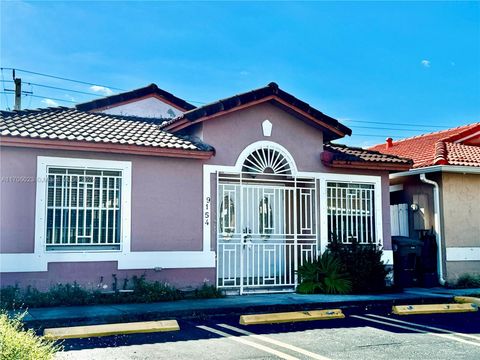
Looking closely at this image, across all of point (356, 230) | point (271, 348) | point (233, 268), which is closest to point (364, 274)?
point (356, 230)

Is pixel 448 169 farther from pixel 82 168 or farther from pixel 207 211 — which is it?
pixel 82 168

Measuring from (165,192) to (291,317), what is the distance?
3686 millimetres

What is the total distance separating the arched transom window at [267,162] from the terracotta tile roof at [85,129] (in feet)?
4.21

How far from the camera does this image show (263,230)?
12422mm

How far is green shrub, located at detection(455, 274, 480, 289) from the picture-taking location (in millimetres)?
13953

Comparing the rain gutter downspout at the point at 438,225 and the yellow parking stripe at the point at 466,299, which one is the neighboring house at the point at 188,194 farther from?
the yellow parking stripe at the point at 466,299

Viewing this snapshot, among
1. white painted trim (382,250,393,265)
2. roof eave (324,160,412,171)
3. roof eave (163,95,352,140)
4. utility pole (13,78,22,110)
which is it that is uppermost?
utility pole (13,78,22,110)

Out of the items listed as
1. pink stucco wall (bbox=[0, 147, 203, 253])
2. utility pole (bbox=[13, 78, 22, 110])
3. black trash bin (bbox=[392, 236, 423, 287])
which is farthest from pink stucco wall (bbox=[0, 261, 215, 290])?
utility pole (bbox=[13, 78, 22, 110])

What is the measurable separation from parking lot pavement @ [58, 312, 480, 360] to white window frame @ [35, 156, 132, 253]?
2.61 m

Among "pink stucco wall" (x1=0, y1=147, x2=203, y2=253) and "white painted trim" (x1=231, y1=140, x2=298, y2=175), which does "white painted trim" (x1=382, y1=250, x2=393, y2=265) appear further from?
"pink stucco wall" (x1=0, y1=147, x2=203, y2=253)

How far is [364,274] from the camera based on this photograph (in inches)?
473

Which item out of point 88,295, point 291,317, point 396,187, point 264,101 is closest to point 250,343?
point 291,317

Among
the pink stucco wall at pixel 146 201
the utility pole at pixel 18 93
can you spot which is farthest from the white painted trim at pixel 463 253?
the utility pole at pixel 18 93

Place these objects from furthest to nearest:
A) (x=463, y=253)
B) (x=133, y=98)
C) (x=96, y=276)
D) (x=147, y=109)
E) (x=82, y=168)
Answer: (x=147, y=109) → (x=133, y=98) → (x=463, y=253) → (x=82, y=168) → (x=96, y=276)
